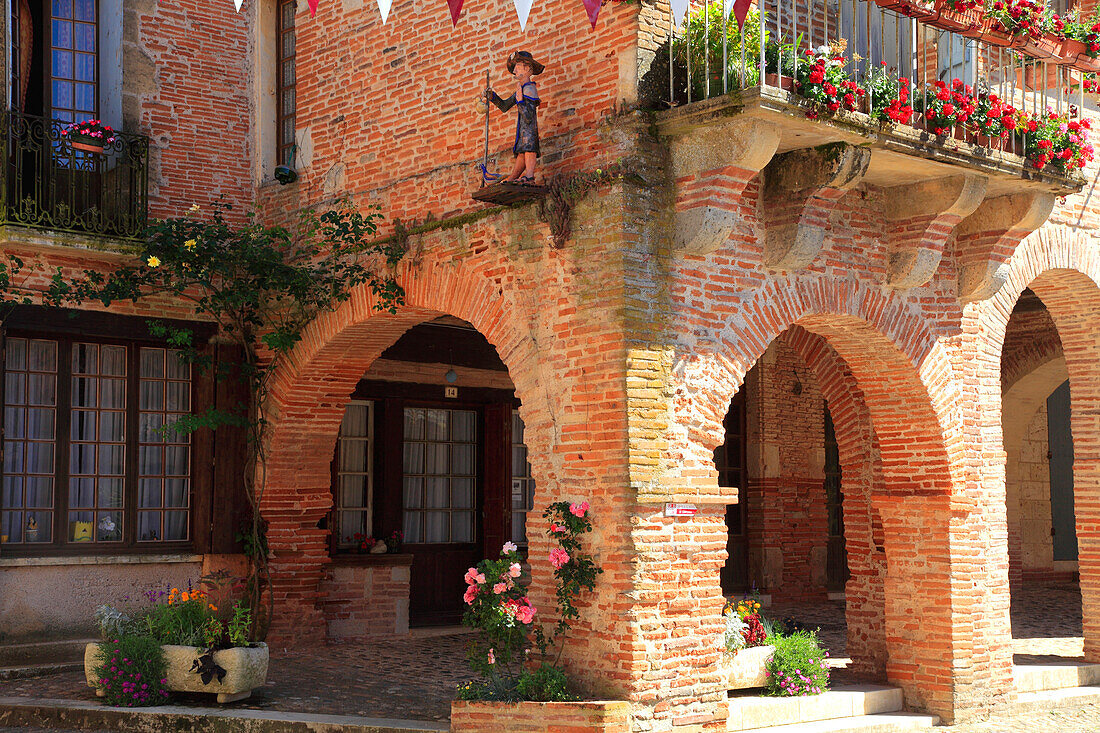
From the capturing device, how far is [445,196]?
9.58 m

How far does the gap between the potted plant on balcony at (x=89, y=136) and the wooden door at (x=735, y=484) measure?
787 cm

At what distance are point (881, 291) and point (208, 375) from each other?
232 inches

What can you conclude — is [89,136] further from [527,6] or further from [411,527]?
[527,6]

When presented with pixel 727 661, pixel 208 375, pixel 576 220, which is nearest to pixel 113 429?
pixel 208 375

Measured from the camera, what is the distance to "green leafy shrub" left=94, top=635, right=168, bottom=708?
8914 mm

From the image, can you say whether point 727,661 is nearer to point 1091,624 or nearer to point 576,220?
point 576,220

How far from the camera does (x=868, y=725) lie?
871 cm

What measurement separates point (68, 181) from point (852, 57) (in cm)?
654

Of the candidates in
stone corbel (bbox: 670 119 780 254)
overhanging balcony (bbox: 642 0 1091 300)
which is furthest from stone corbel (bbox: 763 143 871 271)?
stone corbel (bbox: 670 119 780 254)

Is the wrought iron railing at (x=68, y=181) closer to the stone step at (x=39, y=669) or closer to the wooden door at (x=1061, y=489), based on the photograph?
the stone step at (x=39, y=669)

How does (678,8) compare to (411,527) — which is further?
(411,527)

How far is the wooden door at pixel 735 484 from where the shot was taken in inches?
596

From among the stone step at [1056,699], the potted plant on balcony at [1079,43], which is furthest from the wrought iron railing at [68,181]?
the stone step at [1056,699]

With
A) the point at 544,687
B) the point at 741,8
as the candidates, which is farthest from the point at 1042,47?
the point at 544,687
